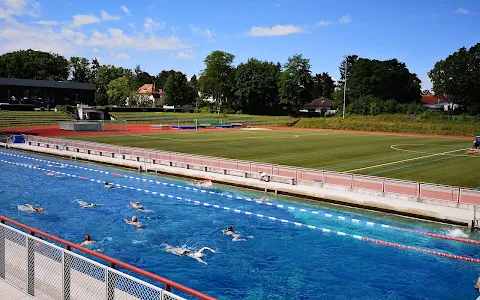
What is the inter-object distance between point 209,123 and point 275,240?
82968mm

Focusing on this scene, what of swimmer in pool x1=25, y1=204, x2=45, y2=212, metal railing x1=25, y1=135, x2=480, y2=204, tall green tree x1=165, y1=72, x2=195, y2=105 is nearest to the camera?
metal railing x1=25, y1=135, x2=480, y2=204

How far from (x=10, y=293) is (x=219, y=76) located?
5801 inches

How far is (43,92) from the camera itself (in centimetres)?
11806

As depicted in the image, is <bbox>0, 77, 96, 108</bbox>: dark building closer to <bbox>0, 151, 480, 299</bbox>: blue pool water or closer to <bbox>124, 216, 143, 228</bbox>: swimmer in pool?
<bbox>0, 151, 480, 299</bbox>: blue pool water

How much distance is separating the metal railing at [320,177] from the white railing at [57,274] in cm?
2042

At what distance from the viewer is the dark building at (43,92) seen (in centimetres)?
11206


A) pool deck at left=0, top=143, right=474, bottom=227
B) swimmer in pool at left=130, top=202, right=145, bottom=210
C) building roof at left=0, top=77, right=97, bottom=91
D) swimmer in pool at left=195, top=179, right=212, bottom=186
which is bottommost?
swimmer in pool at left=130, top=202, right=145, bottom=210

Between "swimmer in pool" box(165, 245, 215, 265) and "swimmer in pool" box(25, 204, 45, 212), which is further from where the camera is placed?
"swimmer in pool" box(25, 204, 45, 212)

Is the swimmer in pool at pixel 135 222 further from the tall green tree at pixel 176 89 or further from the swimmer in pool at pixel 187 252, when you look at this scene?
the tall green tree at pixel 176 89

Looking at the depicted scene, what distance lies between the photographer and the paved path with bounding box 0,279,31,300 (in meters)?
10.3

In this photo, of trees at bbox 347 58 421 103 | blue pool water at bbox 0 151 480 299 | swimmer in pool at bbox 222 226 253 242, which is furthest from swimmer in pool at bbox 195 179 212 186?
trees at bbox 347 58 421 103

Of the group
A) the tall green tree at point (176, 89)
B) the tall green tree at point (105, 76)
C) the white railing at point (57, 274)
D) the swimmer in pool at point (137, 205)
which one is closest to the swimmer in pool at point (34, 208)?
the swimmer in pool at point (137, 205)

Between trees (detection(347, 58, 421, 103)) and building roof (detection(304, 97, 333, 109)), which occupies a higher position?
trees (detection(347, 58, 421, 103))

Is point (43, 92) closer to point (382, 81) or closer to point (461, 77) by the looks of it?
point (382, 81)
